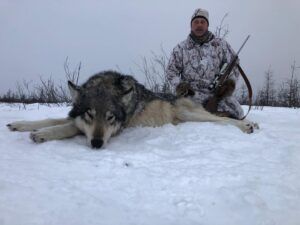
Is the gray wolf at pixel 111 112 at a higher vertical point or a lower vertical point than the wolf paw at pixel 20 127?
higher

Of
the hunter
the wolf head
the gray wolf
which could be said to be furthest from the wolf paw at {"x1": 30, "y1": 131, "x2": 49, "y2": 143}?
the hunter

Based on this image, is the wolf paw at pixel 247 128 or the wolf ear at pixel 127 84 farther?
the wolf paw at pixel 247 128

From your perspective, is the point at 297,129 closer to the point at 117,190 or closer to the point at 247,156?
the point at 247,156

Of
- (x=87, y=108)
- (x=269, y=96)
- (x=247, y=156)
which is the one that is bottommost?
(x=269, y=96)

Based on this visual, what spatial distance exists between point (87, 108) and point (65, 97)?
770 centimetres

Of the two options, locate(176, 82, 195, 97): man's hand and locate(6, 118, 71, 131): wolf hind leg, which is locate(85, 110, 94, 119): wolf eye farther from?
locate(176, 82, 195, 97): man's hand

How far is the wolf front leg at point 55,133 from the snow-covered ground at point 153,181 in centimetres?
11

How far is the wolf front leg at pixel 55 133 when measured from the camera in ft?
13.4

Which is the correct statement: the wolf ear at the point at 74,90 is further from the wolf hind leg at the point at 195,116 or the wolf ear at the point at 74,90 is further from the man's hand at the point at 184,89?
the man's hand at the point at 184,89

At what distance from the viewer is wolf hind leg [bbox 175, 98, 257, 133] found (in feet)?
17.3

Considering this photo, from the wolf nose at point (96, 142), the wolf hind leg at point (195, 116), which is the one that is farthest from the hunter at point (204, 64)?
the wolf nose at point (96, 142)

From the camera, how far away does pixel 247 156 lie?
12.2 feet

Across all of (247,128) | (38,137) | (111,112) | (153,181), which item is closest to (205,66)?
(247,128)

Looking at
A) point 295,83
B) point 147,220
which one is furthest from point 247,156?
point 295,83
